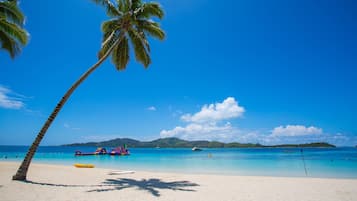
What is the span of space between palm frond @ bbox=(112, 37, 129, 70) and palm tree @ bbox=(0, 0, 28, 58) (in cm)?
403

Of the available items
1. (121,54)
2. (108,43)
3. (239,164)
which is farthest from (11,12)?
(239,164)

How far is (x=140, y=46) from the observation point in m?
11.0

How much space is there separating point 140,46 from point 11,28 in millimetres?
5654

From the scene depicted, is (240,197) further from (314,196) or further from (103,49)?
(103,49)

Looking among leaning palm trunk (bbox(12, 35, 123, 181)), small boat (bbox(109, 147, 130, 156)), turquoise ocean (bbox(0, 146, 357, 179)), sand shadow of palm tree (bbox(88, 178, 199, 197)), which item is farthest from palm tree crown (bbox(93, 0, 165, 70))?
small boat (bbox(109, 147, 130, 156))

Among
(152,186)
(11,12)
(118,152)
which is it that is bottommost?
(152,186)

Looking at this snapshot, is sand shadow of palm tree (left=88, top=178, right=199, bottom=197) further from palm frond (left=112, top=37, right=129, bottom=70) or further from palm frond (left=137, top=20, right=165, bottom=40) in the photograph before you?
palm frond (left=137, top=20, right=165, bottom=40)

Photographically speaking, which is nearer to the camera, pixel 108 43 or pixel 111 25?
pixel 108 43

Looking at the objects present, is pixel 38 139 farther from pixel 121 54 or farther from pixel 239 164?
pixel 239 164

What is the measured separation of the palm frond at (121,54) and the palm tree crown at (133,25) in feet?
0.18

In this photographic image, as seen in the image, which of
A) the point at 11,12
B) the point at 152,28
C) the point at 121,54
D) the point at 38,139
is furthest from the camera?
the point at 121,54

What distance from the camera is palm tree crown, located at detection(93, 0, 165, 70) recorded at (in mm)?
10531

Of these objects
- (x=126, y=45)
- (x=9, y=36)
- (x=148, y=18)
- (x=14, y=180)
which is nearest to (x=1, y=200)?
(x=14, y=180)

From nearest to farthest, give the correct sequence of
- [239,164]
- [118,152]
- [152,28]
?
[152,28] → [239,164] → [118,152]
